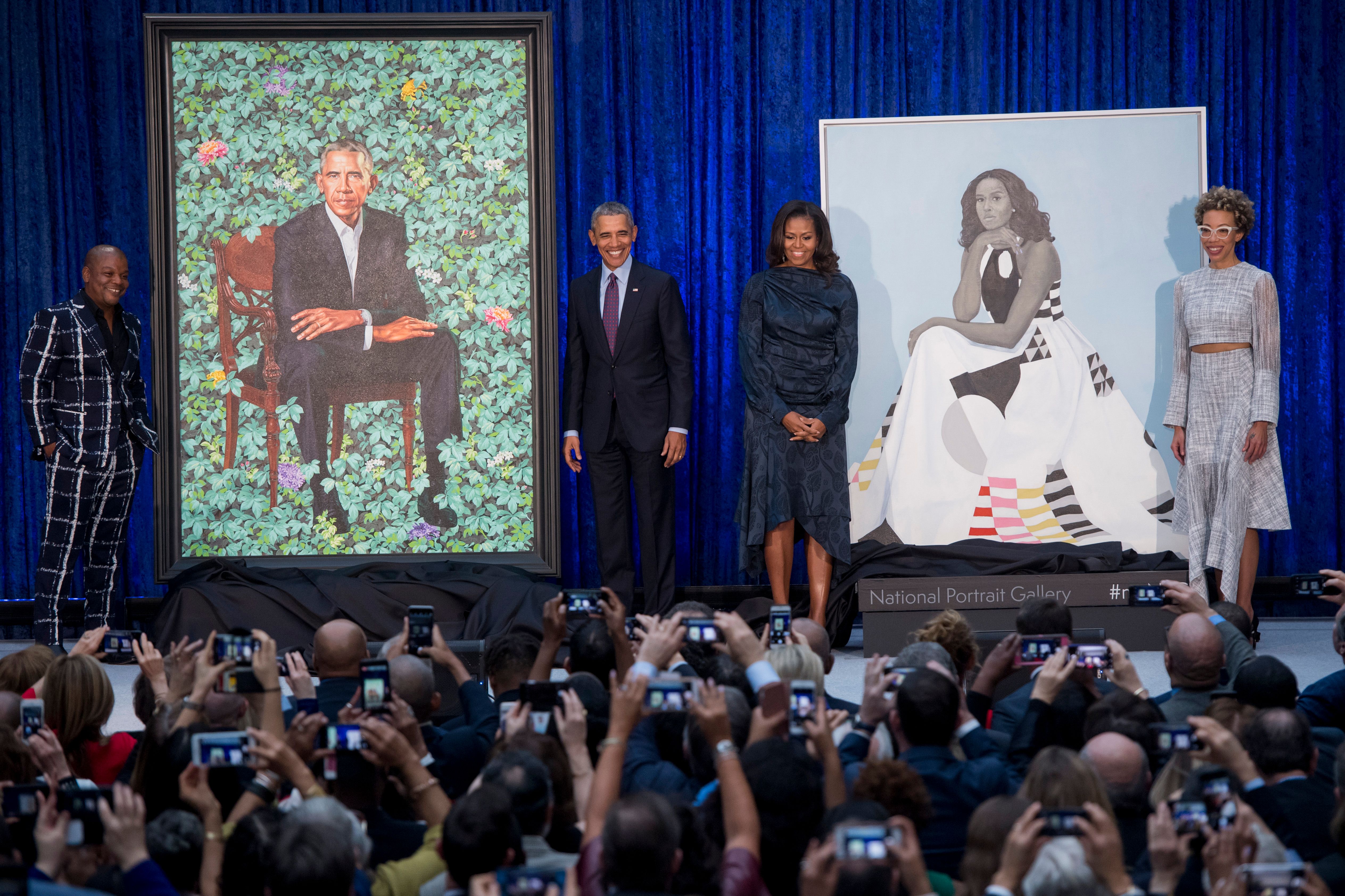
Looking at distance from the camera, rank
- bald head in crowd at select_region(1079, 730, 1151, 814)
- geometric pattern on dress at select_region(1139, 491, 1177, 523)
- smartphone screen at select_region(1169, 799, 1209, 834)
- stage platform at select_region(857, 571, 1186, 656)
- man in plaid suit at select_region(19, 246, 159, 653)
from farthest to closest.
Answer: geometric pattern on dress at select_region(1139, 491, 1177, 523) < man in plaid suit at select_region(19, 246, 159, 653) < stage platform at select_region(857, 571, 1186, 656) < bald head in crowd at select_region(1079, 730, 1151, 814) < smartphone screen at select_region(1169, 799, 1209, 834)

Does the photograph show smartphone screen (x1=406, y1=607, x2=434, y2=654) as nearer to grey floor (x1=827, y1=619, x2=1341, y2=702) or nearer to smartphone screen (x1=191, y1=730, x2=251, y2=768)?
smartphone screen (x1=191, y1=730, x2=251, y2=768)

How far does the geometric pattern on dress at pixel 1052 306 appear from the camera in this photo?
19.1 feet

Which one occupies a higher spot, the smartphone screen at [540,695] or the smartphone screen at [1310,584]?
the smartphone screen at [1310,584]

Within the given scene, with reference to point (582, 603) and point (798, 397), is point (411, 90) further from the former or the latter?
point (582, 603)

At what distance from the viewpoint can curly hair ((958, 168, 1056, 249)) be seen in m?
5.84

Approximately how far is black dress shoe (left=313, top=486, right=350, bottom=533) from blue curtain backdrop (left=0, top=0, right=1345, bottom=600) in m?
0.92

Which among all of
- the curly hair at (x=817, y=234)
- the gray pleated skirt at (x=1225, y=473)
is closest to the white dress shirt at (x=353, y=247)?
the curly hair at (x=817, y=234)

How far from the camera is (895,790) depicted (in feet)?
6.72

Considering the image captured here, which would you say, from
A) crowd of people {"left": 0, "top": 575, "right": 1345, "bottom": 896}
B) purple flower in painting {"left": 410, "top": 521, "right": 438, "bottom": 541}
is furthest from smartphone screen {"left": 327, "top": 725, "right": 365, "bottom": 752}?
purple flower in painting {"left": 410, "top": 521, "right": 438, "bottom": 541}

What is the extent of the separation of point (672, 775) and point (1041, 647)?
2.69ft

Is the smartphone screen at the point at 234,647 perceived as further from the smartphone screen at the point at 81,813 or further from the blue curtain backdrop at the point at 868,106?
the blue curtain backdrop at the point at 868,106

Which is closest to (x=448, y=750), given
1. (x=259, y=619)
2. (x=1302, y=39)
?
(x=259, y=619)

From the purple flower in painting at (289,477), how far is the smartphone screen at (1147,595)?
147 inches

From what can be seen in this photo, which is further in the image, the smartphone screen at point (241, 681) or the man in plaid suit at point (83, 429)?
the man in plaid suit at point (83, 429)
